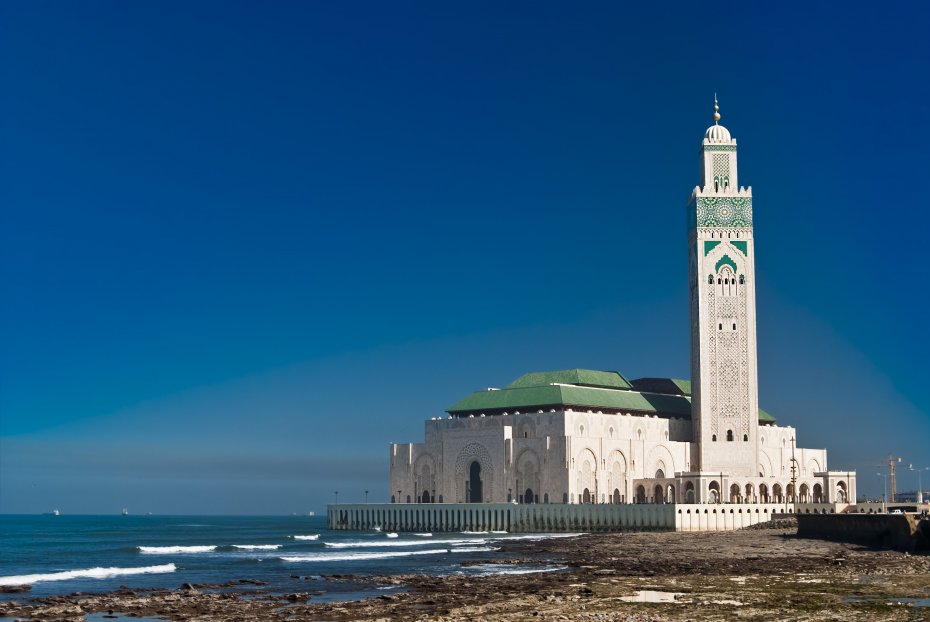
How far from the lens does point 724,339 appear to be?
3971 inches

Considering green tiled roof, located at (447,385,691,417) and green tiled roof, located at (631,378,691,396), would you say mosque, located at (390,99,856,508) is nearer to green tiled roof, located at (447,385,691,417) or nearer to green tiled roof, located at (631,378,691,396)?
green tiled roof, located at (447,385,691,417)

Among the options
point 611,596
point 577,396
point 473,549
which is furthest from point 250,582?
point 577,396

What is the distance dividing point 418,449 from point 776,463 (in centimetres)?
3242

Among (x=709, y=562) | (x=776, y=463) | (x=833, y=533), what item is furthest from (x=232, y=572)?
(x=776, y=463)

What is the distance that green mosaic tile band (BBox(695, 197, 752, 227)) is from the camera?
10225 centimetres

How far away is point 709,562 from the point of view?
49.6 metres

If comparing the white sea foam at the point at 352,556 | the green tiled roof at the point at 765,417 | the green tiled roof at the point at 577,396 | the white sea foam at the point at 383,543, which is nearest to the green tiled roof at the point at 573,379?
the green tiled roof at the point at 577,396

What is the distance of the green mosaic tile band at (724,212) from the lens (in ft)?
335

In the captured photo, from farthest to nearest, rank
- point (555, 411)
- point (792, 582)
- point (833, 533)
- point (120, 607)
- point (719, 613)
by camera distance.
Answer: point (555, 411) < point (833, 533) < point (792, 582) < point (120, 607) < point (719, 613)

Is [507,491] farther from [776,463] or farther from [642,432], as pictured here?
[776,463]

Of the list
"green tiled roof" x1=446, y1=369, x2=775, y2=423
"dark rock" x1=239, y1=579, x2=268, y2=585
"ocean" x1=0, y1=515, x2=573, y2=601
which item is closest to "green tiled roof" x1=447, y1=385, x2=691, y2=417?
"green tiled roof" x1=446, y1=369, x2=775, y2=423

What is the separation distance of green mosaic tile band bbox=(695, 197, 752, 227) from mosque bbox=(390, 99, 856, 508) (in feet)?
0.27

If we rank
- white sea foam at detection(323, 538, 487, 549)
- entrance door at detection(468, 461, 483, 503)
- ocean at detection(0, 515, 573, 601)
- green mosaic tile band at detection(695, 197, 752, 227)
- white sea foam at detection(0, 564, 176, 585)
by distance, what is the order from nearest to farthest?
ocean at detection(0, 515, 573, 601) → white sea foam at detection(0, 564, 176, 585) → white sea foam at detection(323, 538, 487, 549) → green mosaic tile band at detection(695, 197, 752, 227) → entrance door at detection(468, 461, 483, 503)

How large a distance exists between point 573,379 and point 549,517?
19.0 meters
